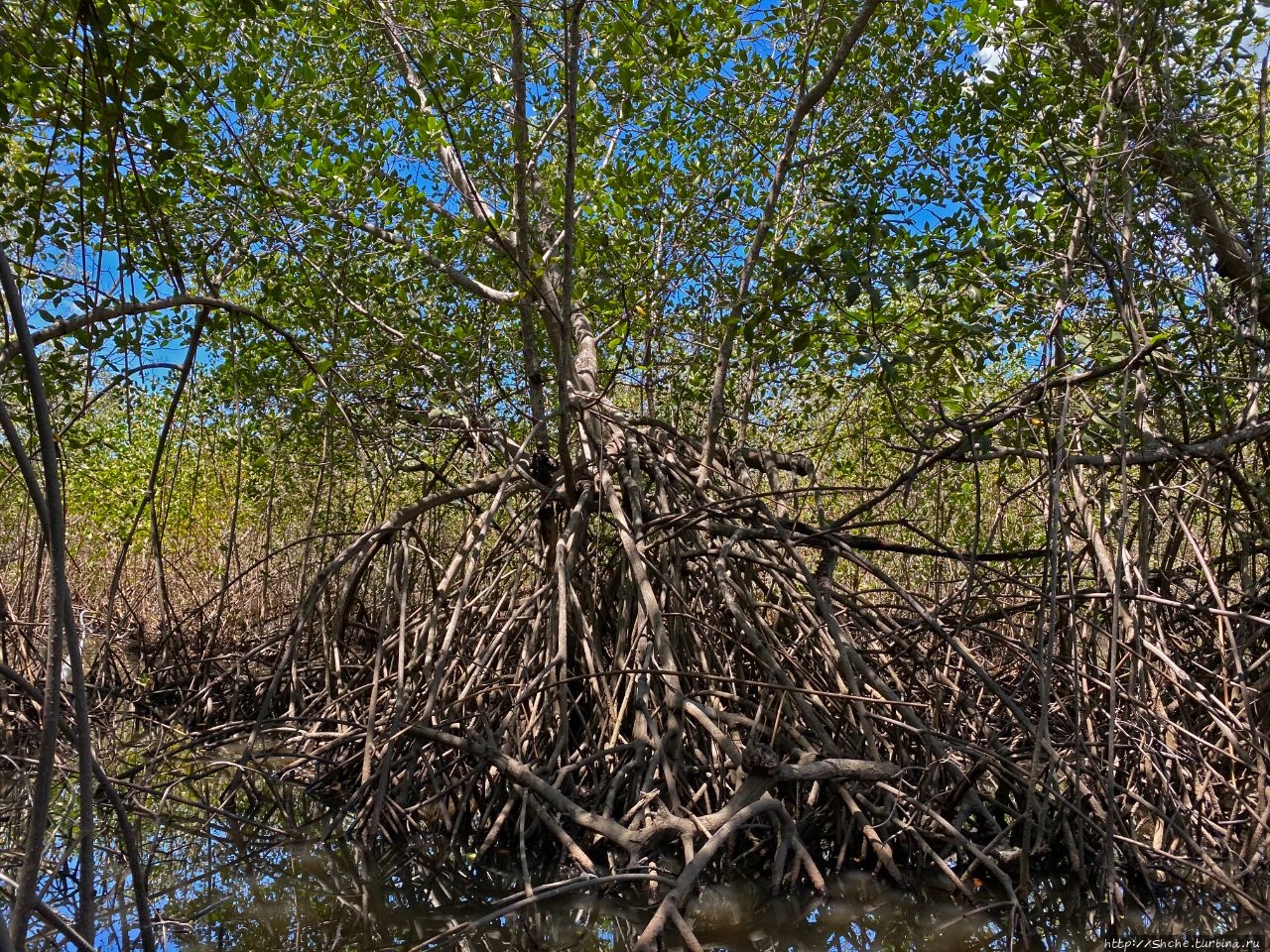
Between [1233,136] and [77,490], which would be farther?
[77,490]

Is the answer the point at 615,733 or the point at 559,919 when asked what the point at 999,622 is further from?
the point at 559,919

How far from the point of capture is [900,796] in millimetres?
2809

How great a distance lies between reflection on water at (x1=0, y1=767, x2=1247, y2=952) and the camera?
260 centimetres

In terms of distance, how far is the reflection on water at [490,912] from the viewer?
2.60m

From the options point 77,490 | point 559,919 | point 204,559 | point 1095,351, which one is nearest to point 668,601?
point 559,919

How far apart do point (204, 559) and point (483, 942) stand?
727cm

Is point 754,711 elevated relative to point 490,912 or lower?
elevated

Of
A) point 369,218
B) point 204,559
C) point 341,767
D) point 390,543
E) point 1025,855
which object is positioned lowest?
point 1025,855

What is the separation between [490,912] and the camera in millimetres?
2609

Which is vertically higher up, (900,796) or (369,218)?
(369,218)

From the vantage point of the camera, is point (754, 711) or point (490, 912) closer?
point (490, 912)

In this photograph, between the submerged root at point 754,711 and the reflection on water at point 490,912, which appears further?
the submerged root at point 754,711

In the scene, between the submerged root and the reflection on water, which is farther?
the submerged root

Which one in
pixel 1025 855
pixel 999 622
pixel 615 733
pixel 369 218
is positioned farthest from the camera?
pixel 369 218
